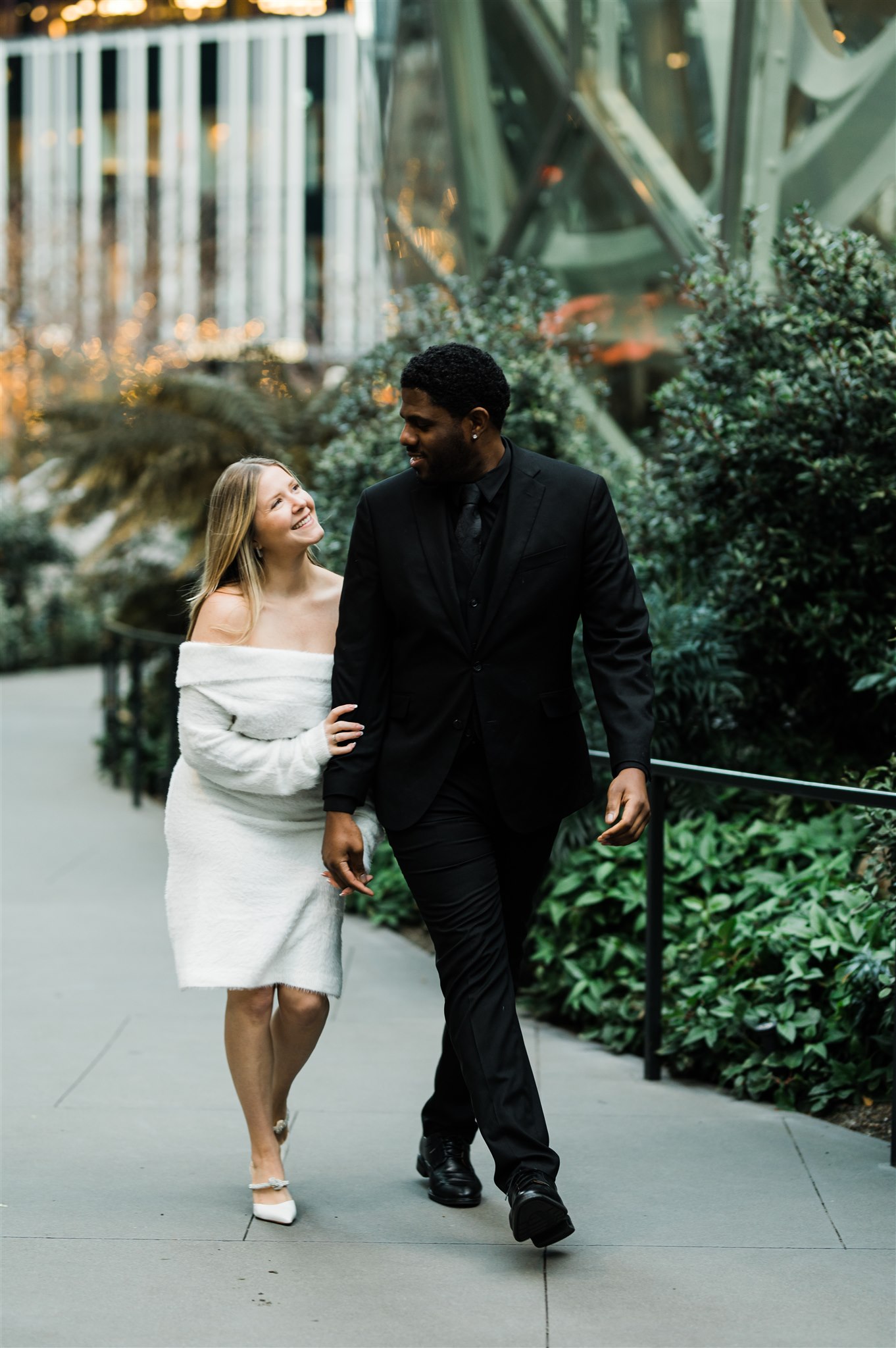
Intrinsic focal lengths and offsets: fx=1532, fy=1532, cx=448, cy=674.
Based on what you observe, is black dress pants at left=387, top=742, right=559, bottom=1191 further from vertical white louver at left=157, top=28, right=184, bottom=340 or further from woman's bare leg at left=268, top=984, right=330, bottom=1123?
vertical white louver at left=157, top=28, right=184, bottom=340

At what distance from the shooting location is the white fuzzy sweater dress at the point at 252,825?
3.50m

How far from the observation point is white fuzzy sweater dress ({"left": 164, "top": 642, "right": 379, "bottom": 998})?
3.50 meters

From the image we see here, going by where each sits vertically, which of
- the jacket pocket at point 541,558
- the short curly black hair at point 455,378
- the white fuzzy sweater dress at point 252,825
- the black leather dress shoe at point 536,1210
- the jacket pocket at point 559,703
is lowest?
the black leather dress shoe at point 536,1210

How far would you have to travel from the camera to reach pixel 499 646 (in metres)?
3.38

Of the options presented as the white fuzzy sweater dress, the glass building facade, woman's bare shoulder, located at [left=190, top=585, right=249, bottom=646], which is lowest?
the white fuzzy sweater dress

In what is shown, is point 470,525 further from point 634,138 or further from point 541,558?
point 634,138

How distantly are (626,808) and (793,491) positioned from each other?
3426mm

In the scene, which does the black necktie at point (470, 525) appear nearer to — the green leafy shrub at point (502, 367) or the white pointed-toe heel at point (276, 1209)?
the white pointed-toe heel at point (276, 1209)

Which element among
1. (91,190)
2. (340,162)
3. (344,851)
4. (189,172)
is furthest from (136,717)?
(340,162)

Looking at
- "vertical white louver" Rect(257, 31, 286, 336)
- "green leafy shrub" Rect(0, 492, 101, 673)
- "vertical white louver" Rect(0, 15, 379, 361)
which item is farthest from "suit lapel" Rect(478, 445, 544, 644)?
"vertical white louver" Rect(257, 31, 286, 336)

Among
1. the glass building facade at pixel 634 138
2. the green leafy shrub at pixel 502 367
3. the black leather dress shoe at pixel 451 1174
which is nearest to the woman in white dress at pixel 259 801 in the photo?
the black leather dress shoe at pixel 451 1174

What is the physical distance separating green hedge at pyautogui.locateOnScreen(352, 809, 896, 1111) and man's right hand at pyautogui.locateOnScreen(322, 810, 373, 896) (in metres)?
1.65

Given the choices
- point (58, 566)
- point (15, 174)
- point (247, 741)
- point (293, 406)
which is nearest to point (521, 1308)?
point (247, 741)

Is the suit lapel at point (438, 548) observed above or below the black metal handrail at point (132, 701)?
above
